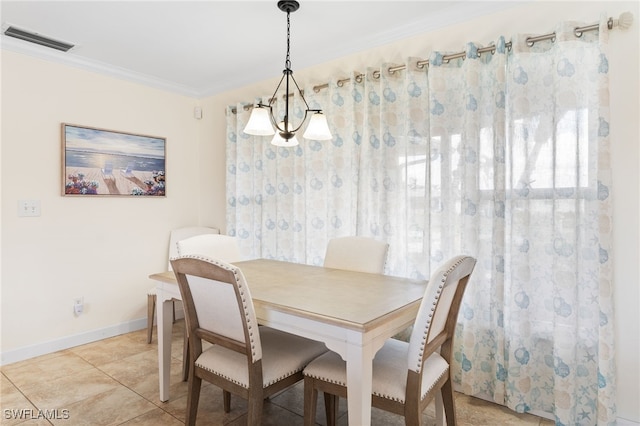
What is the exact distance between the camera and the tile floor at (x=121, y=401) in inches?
83.2

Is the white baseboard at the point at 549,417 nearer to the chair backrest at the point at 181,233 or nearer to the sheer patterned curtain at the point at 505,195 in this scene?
the sheer patterned curtain at the point at 505,195

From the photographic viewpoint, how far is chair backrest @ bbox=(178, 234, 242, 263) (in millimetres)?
2584

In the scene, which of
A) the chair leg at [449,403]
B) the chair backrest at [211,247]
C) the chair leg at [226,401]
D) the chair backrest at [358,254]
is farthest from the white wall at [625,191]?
the chair backrest at [211,247]

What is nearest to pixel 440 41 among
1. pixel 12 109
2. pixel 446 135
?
pixel 446 135

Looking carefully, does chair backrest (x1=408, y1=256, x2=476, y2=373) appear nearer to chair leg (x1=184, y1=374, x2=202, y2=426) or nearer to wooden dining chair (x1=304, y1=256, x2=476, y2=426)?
wooden dining chair (x1=304, y1=256, x2=476, y2=426)

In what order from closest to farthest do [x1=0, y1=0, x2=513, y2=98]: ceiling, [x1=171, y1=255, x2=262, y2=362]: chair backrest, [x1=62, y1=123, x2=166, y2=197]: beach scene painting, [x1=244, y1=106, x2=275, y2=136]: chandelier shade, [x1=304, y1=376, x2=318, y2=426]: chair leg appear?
[x1=171, y1=255, x2=262, y2=362]: chair backrest
[x1=304, y1=376, x2=318, y2=426]: chair leg
[x1=244, y1=106, x2=275, y2=136]: chandelier shade
[x1=0, y1=0, x2=513, y2=98]: ceiling
[x1=62, y1=123, x2=166, y2=197]: beach scene painting

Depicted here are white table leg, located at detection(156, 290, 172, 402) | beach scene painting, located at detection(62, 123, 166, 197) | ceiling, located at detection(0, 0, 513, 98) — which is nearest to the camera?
white table leg, located at detection(156, 290, 172, 402)

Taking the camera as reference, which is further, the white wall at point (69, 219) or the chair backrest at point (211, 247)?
the white wall at point (69, 219)

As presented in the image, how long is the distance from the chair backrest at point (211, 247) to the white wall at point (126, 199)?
1180mm

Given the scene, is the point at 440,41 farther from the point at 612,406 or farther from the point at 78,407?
the point at 78,407

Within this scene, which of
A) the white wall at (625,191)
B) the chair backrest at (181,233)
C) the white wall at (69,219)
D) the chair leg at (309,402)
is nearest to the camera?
the chair leg at (309,402)

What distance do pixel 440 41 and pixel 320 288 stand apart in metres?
1.85

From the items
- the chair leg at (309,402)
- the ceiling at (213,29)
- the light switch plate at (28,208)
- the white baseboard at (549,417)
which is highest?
the ceiling at (213,29)

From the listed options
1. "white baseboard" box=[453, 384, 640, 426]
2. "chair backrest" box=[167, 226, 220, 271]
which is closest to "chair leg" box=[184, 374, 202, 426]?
"white baseboard" box=[453, 384, 640, 426]
